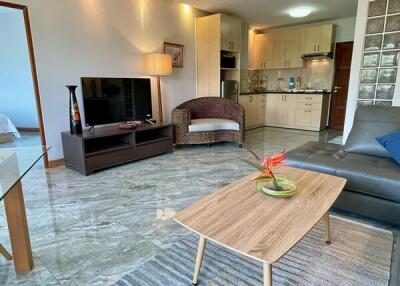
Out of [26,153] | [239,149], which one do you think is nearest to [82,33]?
[26,153]

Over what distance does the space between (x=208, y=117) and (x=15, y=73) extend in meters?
4.61

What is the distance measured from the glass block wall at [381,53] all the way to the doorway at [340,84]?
3016 millimetres

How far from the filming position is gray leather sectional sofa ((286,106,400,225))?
1807 mm

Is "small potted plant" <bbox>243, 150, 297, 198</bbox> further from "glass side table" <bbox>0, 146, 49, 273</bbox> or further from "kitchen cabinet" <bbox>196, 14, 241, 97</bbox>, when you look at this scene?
"kitchen cabinet" <bbox>196, 14, 241, 97</bbox>

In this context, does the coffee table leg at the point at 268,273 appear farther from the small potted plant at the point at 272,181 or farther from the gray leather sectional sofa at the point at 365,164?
the gray leather sectional sofa at the point at 365,164

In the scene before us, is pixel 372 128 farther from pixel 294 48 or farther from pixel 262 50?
pixel 262 50

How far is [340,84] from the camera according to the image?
605 centimetres

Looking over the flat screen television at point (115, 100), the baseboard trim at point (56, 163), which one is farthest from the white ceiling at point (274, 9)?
the baseboard trim at point (56, 163)

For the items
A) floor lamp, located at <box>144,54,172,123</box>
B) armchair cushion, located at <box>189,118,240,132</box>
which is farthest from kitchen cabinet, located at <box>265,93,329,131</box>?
floor lamp, located at <box>144,54,172,123</box>

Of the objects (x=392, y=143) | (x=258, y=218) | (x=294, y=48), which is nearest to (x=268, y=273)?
(x=258, y=218)

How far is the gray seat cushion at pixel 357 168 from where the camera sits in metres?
1.79

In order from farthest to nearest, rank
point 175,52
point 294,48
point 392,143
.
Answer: point 294,48
point 175,52
point 392,143

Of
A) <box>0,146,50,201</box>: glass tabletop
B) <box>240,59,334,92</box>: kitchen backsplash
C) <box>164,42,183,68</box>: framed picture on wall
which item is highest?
<box>164,42,183,68</box>: framed picture on wall

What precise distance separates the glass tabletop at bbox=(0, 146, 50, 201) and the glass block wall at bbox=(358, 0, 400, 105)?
3617 mm
